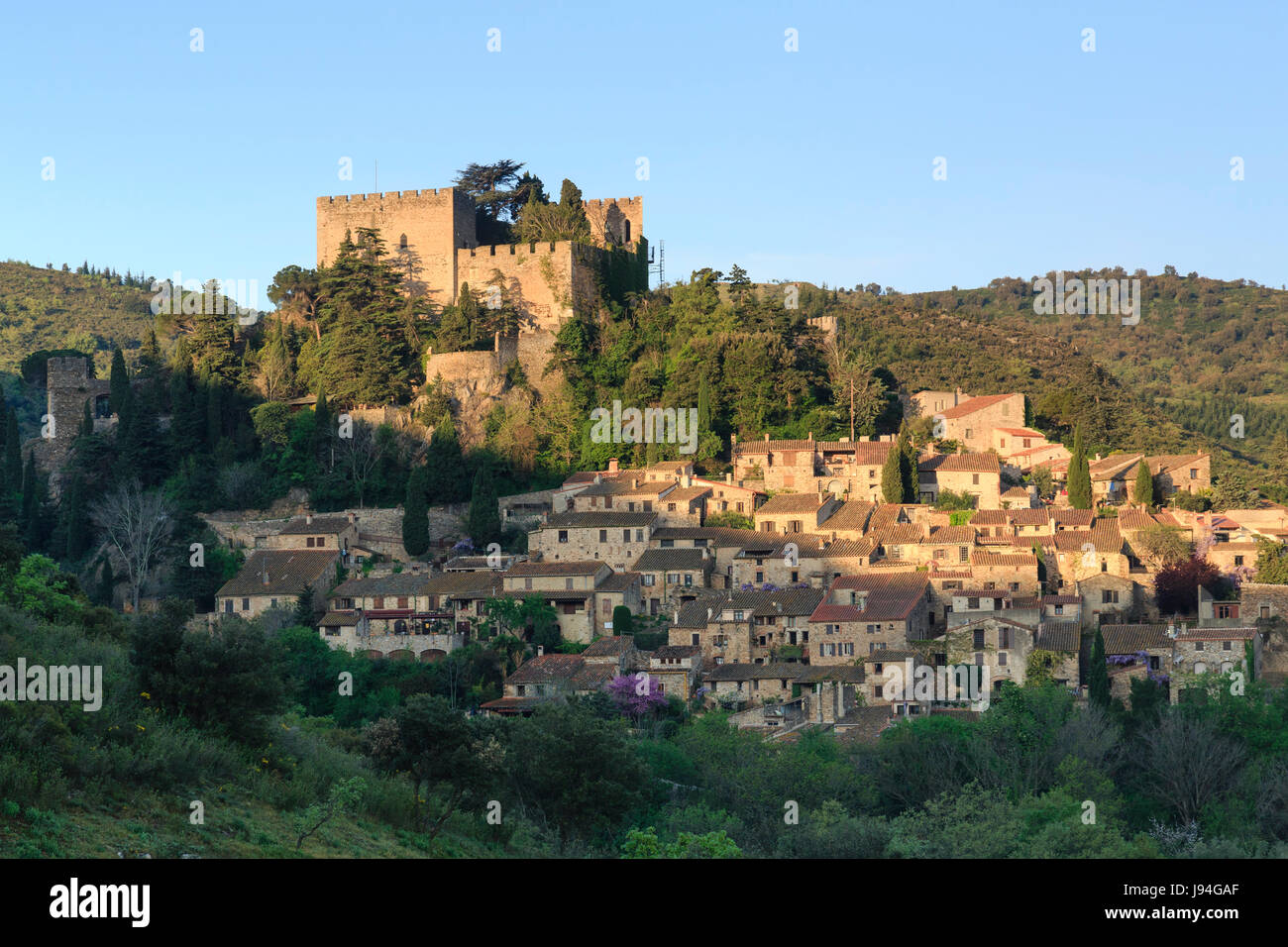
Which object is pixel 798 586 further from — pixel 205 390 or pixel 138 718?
pixel 138 718

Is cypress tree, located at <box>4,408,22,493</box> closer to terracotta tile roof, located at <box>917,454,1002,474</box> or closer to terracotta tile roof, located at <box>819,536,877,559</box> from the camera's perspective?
terracotta tile roof, located at <box>819,536,877,559</box>

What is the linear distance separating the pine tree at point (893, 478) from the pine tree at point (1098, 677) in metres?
10.6

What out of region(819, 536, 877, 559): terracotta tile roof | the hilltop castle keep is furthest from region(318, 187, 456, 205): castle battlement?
region(819, 536, 877, 559): terracotta tile roof

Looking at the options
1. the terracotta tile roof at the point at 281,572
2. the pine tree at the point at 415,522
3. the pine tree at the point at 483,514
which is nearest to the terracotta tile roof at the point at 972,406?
the pine tree at the point at 483,514

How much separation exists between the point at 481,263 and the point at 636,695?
79.2ft

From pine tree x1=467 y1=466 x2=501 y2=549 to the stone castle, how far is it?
3983mm

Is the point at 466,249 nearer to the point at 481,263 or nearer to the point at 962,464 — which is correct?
the point at 481,263

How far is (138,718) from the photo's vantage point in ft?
55.2

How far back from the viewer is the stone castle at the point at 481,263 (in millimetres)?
51125

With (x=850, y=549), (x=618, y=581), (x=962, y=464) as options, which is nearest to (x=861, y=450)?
(x=962, y=464)

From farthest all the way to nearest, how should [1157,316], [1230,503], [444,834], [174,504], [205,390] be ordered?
[1157,316]
[205,390]
[174,504]
[1230,503]
[444,834]

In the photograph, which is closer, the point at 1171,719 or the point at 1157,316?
the point at 1171,719
